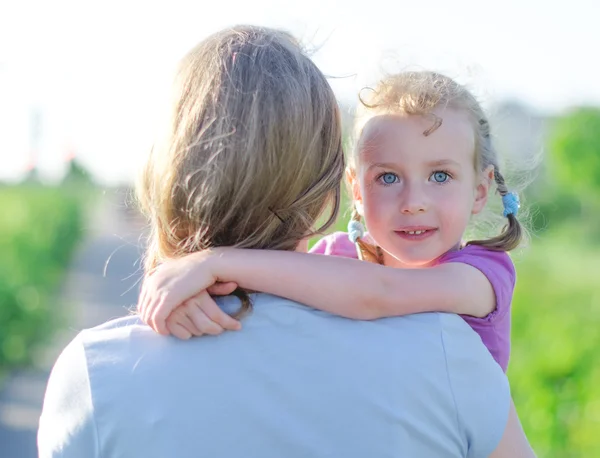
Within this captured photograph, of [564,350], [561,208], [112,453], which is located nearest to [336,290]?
[112,453]

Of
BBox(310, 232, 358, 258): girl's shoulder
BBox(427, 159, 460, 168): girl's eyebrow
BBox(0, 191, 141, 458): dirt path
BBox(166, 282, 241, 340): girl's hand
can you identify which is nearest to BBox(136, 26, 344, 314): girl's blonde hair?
BBox(166, 282, 241, 340): girl's hand

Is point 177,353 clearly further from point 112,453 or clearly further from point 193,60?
point 193,60

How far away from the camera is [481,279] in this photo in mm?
2234

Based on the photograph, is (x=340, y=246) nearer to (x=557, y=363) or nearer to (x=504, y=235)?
(x=504, y=235)

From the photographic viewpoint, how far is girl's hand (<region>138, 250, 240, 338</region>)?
177cm

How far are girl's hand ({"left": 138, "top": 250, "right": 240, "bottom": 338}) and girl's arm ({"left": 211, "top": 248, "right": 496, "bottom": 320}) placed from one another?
→ 0.02 metres

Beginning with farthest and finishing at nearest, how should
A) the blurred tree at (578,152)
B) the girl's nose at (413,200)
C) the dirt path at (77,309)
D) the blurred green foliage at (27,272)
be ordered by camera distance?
the blurred tree at (578,152)
the blurred green foliage at (27,272)
the dirt path at (77,309)
the girl's nose at (413,200)

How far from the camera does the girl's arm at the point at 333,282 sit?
6.04ft

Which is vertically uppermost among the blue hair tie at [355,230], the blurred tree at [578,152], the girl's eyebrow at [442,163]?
the girl's eyebrow at [442,163]

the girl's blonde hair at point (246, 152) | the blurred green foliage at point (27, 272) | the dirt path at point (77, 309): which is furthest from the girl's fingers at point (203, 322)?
the blurred green foliage at point (27, 272)

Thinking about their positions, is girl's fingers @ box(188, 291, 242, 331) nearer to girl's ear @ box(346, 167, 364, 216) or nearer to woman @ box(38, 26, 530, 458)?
woman @ box(38, 26, 530, 458)

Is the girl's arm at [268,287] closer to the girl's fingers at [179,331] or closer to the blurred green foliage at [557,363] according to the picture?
the girl's fingers at [179,331]

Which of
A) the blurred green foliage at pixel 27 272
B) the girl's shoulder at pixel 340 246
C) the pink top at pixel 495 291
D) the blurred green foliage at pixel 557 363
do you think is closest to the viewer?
the pink top at pixel 495 291

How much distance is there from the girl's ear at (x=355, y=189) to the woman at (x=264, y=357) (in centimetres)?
77
